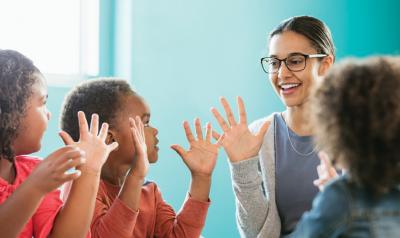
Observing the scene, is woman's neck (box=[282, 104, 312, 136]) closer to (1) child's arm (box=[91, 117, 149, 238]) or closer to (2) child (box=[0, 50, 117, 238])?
(1) child's arm (box=[91, 117, 149, 238])

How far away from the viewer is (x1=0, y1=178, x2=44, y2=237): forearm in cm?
101

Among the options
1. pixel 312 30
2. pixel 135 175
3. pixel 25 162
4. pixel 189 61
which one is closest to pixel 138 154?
pixel 135 175

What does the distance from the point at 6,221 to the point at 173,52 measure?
1752mm

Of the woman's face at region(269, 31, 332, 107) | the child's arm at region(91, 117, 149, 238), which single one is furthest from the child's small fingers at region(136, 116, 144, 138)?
the woman's face at region(269, 31, 332, 107)

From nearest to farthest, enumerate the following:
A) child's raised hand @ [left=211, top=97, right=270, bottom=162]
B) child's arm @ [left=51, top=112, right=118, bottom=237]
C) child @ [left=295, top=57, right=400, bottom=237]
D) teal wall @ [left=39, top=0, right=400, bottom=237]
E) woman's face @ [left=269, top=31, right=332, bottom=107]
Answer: child @ [left=295, top=57, right=400, bottom=237]
child's arm @ [left=51, top=112, right=118, bottom=237]
child's raised hand @ [left=211, top=97, right=270, bottom=162]
woman's face @ [left=269, top=31, right=332, bottom=107]
teal wall @ [left=39, top=0, right=400, bottom=237]

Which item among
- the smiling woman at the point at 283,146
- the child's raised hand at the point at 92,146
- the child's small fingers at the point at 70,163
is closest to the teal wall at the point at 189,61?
the smiling woman at the point at 283,146

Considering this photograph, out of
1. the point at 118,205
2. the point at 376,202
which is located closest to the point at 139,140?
the point at 118,205

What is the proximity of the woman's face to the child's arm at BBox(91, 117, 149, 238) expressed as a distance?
50cm

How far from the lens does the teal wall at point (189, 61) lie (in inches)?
104

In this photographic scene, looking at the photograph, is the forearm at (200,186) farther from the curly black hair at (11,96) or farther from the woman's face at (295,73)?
the curly black hair at (11,96)

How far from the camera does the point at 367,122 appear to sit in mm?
828

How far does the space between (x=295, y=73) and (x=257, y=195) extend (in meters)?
0.38

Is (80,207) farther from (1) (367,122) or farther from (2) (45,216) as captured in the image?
(1) (367,122)

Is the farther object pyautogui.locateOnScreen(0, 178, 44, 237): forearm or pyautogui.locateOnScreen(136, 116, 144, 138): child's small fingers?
pyautogui.locateOnScreen(136, 116, 144, 138): child's small fingers
